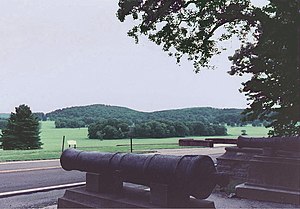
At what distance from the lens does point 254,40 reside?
11.9 meters

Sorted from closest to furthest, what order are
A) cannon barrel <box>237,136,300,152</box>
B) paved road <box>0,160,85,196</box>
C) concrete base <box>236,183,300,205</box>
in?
1. concrete base <box>236,183,300,205</box>
2. cannon barrel <box>237,136,300,152</box>
3. paved road <box>0,160,85,196</box>

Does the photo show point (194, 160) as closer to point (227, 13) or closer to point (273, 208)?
Answer: point (273, 208)

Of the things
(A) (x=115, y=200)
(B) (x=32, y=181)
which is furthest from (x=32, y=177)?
(A) (x=115, y=200)

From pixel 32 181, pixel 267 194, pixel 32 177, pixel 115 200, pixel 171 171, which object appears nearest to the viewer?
pixel 171 171

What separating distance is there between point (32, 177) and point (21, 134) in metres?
24.7

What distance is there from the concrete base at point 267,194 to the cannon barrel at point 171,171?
3.90 m

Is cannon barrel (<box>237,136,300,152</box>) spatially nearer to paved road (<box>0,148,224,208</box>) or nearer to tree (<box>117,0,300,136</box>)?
tree (<box>117,0,300,136</box>)

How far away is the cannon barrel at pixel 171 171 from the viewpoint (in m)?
5.03

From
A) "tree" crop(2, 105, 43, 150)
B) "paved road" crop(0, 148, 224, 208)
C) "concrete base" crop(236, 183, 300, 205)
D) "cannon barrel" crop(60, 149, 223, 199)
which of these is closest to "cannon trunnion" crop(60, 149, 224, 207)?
"cannon barrel" crop(60, 149, 223, 199)

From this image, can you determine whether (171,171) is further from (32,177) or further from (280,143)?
(32,177)

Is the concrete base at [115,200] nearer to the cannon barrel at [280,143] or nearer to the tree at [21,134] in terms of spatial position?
the cannon barrel at [280,143]

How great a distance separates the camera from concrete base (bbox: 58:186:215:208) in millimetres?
5355

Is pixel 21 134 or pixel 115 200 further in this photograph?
pixel 21 134

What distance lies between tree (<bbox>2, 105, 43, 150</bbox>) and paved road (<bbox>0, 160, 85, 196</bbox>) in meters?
21.9
